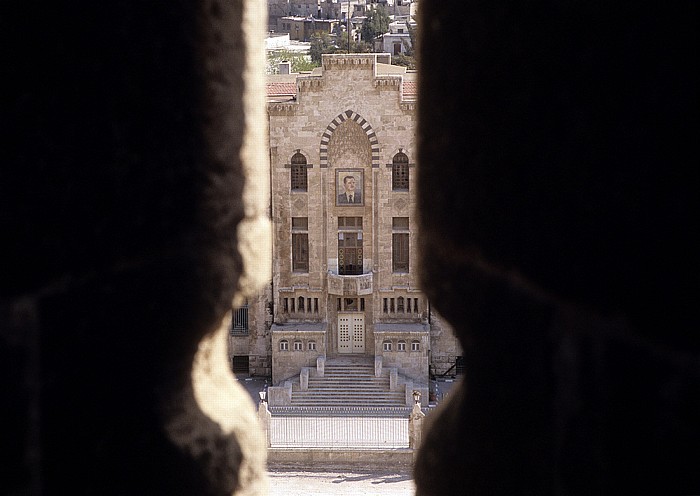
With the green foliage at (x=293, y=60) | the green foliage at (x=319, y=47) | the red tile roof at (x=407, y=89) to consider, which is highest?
the green foliage at (x=319, y=47)

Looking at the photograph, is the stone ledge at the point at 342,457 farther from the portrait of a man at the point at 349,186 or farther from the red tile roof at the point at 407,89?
the red tile roof at the point at 407,89

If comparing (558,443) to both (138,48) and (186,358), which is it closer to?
(186,358)

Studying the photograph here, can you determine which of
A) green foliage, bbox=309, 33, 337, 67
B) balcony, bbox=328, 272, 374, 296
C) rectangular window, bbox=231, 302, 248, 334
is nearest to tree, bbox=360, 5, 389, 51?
green foliage, bbox=309, 33, 337, 67

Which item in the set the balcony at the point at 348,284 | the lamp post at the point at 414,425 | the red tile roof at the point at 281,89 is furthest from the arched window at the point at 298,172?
the lamp post at the point at 414,425

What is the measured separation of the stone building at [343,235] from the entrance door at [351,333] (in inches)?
0.9

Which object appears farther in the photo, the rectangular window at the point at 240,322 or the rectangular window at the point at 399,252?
the rectangular window at the point at 240,322

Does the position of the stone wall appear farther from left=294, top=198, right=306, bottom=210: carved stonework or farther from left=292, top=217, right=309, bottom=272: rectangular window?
left=294, top=198, right=306, bottom=210: carved stonework

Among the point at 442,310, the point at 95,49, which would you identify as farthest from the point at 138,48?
the point at 442,310

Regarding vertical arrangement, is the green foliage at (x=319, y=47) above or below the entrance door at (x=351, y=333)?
above

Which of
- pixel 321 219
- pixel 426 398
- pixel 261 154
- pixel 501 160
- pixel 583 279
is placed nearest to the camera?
pixel 583 279

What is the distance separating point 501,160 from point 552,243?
0.16 metres

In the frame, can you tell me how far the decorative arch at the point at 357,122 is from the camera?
80.1 feet

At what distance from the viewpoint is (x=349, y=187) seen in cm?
2481

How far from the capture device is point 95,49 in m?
1.53
